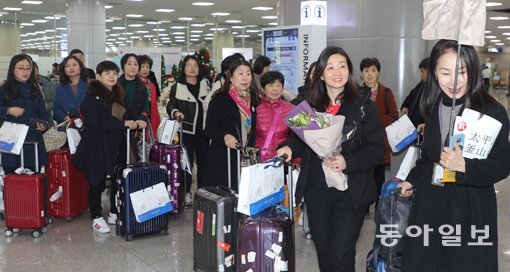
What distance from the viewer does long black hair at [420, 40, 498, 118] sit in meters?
2.23

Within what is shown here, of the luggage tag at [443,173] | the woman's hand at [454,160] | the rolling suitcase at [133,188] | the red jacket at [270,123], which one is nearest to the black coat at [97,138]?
the rolling suitcase at [133,188]

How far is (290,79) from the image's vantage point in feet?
22.9

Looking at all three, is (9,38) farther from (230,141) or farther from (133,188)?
(230,141)

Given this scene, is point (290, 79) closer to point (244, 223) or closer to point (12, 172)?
point (12, 172)

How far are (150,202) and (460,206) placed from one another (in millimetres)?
3084

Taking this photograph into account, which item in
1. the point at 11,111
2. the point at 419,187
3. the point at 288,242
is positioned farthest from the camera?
the point at 11,111

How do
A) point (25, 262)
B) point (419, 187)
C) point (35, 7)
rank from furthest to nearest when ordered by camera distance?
point (35, 7), point (25, 262), point (419, 187)

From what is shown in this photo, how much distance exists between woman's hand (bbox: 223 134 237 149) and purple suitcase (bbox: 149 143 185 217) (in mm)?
1691

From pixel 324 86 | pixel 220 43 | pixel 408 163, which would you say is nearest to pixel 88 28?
pixel 220 43

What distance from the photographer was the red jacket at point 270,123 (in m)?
4.28

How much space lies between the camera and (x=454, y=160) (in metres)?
2.15

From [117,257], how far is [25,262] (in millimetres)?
677

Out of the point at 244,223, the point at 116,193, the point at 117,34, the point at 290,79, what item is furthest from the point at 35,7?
the point at 244,223

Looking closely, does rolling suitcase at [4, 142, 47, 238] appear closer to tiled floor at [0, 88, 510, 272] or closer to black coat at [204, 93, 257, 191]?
tiled floor at [0, 88, 510, 272]
